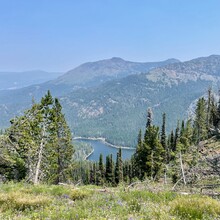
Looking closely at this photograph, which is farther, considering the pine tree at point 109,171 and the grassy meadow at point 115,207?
the pine tree at point 109,171

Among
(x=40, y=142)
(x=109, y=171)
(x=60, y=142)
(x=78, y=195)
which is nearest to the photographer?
(x=78, y=195)

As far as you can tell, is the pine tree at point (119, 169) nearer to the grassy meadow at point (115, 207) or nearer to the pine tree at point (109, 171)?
the pine tree at point (109, 171)

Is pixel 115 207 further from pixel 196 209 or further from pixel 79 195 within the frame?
pixel 79 195

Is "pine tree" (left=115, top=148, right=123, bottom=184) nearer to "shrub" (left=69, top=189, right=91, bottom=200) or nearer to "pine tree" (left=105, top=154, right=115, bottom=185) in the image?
"pine tree" (left=105, top=154, right=115, bottom=185)

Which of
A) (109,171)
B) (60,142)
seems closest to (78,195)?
(60,142)

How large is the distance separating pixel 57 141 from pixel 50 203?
132 ft

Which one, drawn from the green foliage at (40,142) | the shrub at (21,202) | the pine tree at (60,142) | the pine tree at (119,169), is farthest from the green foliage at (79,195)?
the pine tree at (119,169)

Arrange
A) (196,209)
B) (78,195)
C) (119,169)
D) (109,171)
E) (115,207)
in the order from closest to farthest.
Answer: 1. (196,209)
2. (115,207)
3. (78,195)
4. (119,169)
5. (109,171)

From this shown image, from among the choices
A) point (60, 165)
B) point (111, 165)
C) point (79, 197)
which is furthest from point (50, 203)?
point (111, 165)

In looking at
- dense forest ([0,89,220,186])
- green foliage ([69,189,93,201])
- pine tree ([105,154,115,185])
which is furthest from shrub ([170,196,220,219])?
pine tree ([105,154,115,185])

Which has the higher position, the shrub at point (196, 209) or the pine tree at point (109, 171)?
the shrub at point (196, 209)

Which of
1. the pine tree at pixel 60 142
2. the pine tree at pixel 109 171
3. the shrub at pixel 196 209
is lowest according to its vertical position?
the pine tree at pixel 109 171

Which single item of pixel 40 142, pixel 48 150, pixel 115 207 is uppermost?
pixel 115 207

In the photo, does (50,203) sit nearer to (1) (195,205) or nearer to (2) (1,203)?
(2) (1,203)
